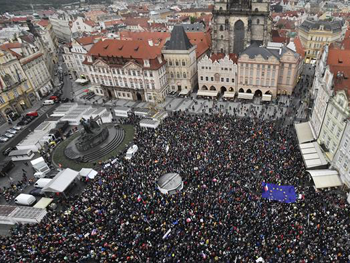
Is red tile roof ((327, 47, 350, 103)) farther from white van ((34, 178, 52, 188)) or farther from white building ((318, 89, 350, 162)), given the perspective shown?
white van ((34, 178, 52, 188))

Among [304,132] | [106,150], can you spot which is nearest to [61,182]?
[106,150]

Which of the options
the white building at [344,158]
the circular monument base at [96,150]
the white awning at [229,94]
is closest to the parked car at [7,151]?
the circular monument base at [96,150]

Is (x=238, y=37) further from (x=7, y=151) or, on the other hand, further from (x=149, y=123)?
(x=7, y=151)

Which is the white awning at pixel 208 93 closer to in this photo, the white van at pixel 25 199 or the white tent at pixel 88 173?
the white tent at pixel 88 173

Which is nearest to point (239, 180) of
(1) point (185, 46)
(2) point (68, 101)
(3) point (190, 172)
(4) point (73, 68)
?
(3) point (190, 172)

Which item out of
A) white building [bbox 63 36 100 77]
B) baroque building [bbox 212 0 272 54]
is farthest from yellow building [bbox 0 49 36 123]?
baroque building [bbox 212 0 272 54]

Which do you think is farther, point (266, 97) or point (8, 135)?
point (266, 97)
